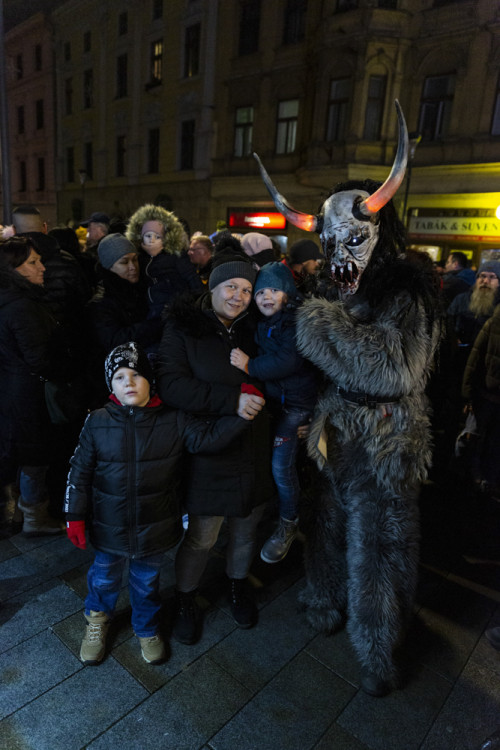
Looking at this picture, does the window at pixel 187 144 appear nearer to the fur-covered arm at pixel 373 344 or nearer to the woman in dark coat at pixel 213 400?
the woman in dark coat at pixel 213 400

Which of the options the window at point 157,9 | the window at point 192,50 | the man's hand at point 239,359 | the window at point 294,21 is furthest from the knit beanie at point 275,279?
the window at point 157,9

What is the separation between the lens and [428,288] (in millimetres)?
2119

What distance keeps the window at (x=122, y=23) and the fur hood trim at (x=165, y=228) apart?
23200 millimetres

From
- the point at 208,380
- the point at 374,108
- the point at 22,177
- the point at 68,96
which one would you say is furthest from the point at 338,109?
the point at 22,177

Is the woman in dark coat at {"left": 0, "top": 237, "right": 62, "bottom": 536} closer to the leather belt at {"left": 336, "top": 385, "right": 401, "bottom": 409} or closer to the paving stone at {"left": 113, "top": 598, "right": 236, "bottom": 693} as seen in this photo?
the paving stone at {"left": 113, "top": 598, "right": 236, "bottom": 693}

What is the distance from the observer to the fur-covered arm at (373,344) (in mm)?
2053

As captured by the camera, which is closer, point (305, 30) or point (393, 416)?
point (393, 416)

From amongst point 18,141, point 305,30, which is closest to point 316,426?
point 305,30

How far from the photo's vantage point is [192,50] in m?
18.8

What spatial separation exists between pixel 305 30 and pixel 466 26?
506cm

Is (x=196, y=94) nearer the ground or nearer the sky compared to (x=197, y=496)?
nearer the sky

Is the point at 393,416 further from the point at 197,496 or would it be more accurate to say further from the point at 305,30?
the point at 305,30

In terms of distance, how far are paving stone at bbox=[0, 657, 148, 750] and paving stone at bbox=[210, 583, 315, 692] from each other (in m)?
0.47

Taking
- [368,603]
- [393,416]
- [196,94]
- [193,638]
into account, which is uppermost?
[196,94]
